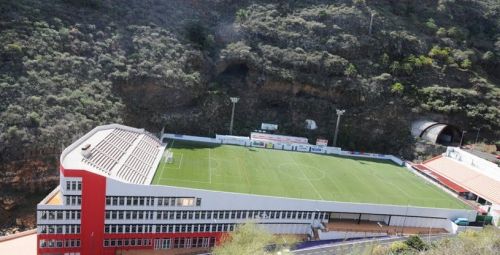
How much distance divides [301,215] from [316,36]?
144 feet

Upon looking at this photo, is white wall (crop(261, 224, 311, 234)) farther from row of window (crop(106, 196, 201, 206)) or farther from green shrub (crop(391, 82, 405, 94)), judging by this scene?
green shrub (crop(391, 82, 405, 94))

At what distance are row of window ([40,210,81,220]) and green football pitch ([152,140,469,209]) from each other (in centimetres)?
792

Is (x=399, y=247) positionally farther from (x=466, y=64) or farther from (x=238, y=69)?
(x=466, y=64)

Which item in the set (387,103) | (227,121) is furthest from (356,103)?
(227,121)

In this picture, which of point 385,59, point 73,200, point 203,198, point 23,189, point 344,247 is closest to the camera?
point 73,200

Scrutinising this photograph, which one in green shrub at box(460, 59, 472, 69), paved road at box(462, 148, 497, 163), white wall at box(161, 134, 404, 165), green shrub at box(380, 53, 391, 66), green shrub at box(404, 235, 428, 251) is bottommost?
green shrub at box(404, 235, 428, 251)

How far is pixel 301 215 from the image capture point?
4072 cm

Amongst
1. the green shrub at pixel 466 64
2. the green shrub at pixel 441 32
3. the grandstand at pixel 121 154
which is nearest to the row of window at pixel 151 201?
the grandstand at pixel 121 154

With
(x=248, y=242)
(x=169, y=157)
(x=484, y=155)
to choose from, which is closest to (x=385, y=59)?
(x=484, y=155)

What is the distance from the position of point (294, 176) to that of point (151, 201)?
735 inches

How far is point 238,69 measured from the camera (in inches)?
2773

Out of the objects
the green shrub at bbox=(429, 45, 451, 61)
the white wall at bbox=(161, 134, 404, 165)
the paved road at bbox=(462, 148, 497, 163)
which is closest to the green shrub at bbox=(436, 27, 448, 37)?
the green shrub at bbox=(429, 45, 451, 61)

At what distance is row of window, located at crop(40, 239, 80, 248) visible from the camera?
1364 inches

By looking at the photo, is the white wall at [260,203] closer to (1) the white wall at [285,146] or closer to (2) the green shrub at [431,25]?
(1) the white wall at [285,146]
